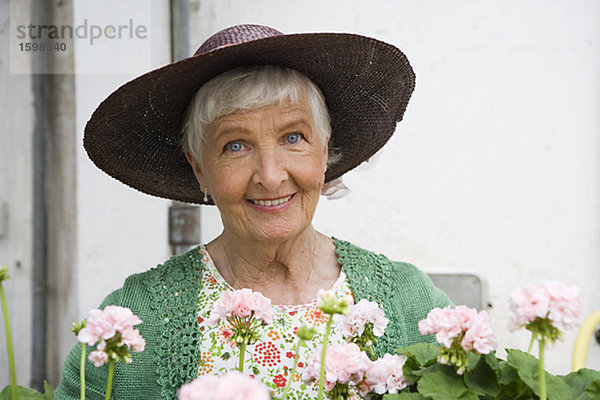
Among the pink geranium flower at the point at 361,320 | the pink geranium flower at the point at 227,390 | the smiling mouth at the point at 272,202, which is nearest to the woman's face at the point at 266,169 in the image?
the smiling mouth at the point at 272,202

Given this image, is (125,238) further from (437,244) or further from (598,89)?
(598,89)

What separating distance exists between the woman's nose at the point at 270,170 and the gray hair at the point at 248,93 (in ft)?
0.32

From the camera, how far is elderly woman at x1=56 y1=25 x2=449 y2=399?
4.25 feet

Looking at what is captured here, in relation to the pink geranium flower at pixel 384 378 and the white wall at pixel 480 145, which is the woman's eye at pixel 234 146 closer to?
the pink geranium flower at pixel 384 378

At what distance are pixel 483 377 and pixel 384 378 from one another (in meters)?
0.11

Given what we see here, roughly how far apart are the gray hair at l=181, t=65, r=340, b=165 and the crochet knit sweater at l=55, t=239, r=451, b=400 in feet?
1.01

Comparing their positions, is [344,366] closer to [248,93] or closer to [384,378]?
[384,378]

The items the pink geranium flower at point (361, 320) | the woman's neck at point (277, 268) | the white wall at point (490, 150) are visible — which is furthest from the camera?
the white wall at point (490, 150)

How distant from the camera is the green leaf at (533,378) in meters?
0.72

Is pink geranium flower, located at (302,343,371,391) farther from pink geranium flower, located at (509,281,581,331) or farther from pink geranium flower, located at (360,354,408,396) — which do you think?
pink geranium flower, located at (509,281,581,331)

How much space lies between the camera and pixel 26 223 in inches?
100

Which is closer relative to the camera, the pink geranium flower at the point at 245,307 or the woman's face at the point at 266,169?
the pink geranium flower at the point at 245,307

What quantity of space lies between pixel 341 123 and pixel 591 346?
119cm

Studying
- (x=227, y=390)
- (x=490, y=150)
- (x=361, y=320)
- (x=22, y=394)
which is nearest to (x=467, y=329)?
(x=361, y=320)
